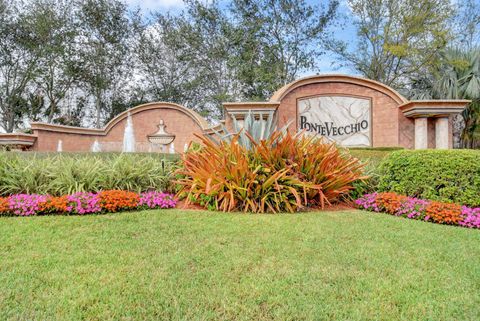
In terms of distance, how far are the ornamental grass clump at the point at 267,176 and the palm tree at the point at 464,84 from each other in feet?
39.8

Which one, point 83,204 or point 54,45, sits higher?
point 54,45

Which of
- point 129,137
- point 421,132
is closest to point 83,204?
point 421,132

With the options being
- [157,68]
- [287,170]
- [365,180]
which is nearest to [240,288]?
[287,170]

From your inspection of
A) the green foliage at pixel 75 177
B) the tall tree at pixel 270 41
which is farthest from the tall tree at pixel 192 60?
the green foliage at pixel 75 177

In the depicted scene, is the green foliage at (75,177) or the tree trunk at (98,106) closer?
the green foliage at (75,177)

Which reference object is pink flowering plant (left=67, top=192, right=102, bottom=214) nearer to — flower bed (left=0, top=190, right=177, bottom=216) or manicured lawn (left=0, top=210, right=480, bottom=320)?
flower bed (left=0, top=190, right=177, bottom=216)

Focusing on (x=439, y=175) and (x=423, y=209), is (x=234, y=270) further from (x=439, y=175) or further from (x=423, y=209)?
(x=439, y=175)

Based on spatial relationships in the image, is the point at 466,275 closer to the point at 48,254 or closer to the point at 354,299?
the point at 354,299

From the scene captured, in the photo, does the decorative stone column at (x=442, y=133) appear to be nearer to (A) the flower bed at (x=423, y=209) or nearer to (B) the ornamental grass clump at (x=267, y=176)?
(A) the flower bed at (x=423, y=209)

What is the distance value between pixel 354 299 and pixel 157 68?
22.8 meters

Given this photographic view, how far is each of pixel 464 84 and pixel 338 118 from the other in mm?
8037

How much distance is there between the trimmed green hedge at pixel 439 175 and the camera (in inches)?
179

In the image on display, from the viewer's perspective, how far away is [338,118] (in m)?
10.4

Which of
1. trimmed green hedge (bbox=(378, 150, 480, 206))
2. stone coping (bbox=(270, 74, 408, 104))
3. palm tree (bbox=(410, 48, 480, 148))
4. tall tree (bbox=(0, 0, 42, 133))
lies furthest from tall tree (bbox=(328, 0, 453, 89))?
tall tree (bbox=(0, 0, 42, 133))
